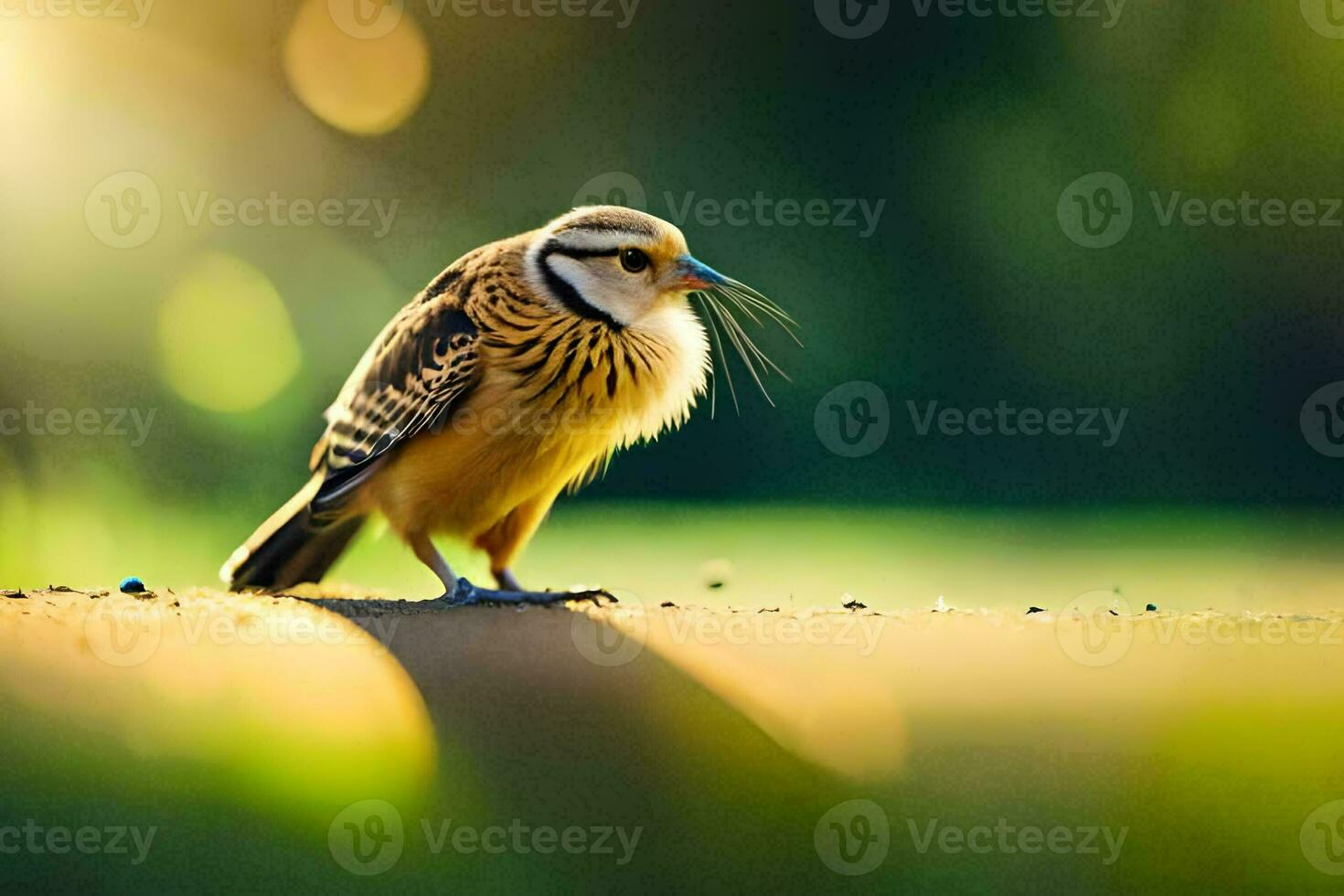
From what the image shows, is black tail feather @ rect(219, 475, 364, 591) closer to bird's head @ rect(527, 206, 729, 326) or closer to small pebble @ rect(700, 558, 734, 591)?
bird's head @ rect(527, 206, 729, 326)

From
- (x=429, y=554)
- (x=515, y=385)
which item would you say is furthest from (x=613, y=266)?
(x=429, y=554)

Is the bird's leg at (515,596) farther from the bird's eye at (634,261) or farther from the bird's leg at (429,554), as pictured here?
the bird's eye at (634,261)

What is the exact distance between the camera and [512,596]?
10.5ft

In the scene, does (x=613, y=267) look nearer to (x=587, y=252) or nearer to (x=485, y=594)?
(x=587, y=252)

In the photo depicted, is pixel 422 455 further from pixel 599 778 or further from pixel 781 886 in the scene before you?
pixel 781 886

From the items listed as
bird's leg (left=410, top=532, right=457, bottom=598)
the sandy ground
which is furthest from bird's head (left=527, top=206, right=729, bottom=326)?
the sandy ground

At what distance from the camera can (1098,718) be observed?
2.49 metres

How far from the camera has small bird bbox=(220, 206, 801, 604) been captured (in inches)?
133

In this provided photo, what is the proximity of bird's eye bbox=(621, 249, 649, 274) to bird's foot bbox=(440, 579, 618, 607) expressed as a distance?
33.2 inches

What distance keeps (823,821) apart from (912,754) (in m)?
0.20

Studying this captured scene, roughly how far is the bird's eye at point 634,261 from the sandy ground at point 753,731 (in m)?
1.19

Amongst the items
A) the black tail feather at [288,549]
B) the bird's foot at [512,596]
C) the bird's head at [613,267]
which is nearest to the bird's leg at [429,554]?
the bird's foot at [512,596]

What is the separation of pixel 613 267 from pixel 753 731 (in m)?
1.43

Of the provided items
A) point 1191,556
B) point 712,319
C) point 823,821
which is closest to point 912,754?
point 823,821
